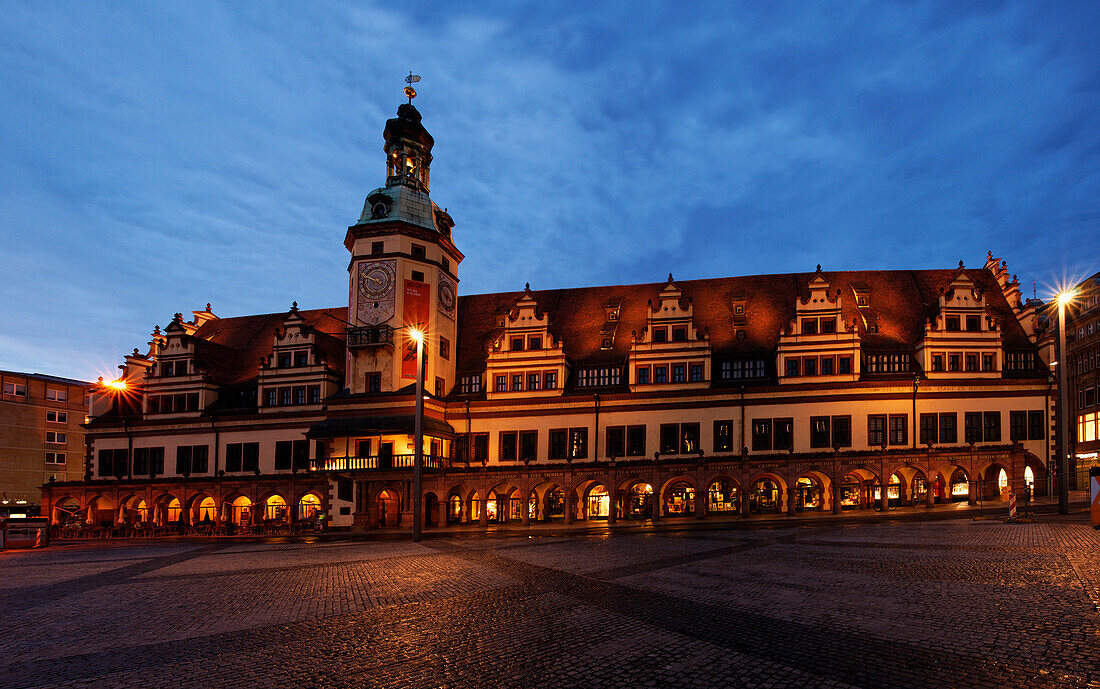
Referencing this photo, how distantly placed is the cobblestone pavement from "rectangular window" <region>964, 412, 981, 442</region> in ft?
76.0

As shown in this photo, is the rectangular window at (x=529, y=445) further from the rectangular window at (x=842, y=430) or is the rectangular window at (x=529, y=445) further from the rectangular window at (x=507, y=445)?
the rectangular window at (x=842, y=430)

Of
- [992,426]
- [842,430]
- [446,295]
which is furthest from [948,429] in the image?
[446,295]

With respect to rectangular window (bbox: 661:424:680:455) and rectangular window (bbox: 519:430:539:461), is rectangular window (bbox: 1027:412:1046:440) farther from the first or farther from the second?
rectangular window (bbox: 519:430:539:461)

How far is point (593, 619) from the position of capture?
49.5 feet

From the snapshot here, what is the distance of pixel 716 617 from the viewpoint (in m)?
14.9

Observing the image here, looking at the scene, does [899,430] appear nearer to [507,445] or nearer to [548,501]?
[548,501]

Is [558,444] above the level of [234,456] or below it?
above

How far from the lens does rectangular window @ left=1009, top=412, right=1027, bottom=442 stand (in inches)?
1912

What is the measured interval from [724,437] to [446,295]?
24951mm

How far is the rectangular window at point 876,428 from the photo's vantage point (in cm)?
4941

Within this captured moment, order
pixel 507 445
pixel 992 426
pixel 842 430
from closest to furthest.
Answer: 1. pixel 992 426
2. pixel 842 430
3. pixel 507 445

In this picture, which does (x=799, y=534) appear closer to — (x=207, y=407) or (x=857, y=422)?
(x=857, y=422)

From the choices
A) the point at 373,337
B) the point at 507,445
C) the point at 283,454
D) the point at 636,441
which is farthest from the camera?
the point at 283,454

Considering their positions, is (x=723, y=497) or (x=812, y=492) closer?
(x=812, y=492)
